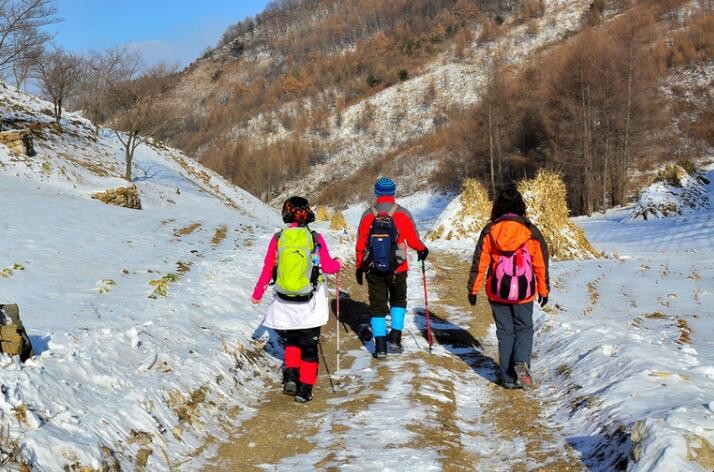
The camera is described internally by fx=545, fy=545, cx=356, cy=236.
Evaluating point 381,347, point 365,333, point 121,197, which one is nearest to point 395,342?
point 381,347

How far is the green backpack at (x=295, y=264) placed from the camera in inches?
214

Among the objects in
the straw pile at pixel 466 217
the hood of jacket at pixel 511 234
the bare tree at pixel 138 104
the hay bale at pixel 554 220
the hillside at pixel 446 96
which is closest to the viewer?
the hood of jacket at pixel 511 234

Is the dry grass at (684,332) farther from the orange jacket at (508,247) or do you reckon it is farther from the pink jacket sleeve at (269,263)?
the pink jacket sleeve at (269,263)

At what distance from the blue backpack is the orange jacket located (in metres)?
1.26

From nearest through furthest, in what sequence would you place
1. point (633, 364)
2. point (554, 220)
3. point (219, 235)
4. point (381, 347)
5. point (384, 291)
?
point (633, 364)
point (381, 347)
point (384, 291)
point (219, 235)
point (554, 220)

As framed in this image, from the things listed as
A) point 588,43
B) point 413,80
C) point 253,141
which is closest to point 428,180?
point 588,43

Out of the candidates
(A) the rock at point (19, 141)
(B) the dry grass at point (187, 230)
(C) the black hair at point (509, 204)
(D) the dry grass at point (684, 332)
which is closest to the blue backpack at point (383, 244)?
(C) the black hair at point (509, 204)

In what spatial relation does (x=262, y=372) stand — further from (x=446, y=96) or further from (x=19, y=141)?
(x=446, y=96)

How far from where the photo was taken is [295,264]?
5430mm

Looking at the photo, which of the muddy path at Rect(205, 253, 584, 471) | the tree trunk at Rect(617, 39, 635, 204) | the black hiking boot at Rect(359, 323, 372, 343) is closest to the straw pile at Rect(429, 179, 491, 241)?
the black hiking boot at Rect(359, 323, 372, 343)

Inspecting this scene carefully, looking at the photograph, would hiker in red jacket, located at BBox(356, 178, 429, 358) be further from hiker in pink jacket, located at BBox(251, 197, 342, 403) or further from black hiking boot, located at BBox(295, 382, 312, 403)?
black hiking boot, located at BBox(295, 382, 312, 403)

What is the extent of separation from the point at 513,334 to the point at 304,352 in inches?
85.7

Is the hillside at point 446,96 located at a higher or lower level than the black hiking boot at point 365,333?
higher

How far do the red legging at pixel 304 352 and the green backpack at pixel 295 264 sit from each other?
1.42ft
